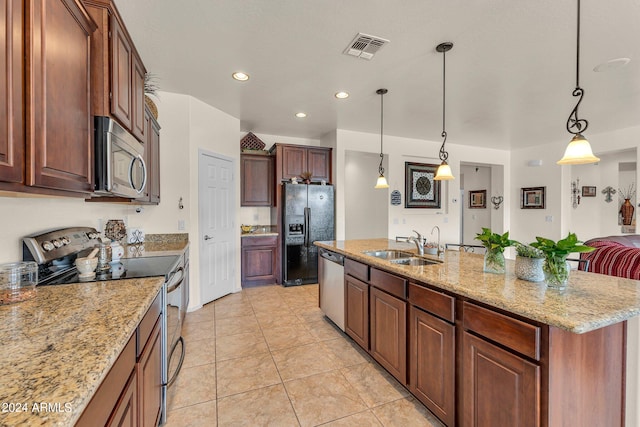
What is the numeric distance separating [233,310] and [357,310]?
70.1 inches

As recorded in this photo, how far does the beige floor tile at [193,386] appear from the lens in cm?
188

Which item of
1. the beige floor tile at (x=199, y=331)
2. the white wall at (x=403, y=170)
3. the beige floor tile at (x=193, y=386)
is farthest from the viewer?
the white wall at (x=403, y=170)

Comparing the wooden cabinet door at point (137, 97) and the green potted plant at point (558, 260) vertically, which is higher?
the wooden cabinet door at point (137, 97)

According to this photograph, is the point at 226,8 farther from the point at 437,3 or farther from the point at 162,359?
the point at 162,359

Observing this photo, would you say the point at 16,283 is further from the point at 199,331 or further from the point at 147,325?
the point at 199,331

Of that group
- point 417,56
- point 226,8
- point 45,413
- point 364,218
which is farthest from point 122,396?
point 364,218

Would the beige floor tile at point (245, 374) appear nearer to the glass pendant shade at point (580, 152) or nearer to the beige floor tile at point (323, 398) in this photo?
the beige floor tile at point (323, 398)

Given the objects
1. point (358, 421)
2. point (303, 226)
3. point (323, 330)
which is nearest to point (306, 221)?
point (303, 226)

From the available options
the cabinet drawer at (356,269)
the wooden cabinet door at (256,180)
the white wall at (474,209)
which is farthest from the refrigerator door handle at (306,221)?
the white wall at (474,209)

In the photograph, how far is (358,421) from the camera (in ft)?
5.62

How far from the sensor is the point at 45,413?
0.55 meters

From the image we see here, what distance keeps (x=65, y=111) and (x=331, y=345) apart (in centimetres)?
254

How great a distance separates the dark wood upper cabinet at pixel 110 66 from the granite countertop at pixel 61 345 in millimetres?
900

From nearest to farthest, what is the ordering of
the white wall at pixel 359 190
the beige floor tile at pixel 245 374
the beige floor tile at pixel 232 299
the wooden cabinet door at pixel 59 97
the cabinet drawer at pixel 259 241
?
the wooden cabinet door at pixel 59 97, the beige floor tile at pixel 245 374, the beige floor tile at pixel 232 299, the cabinet drawer at pixel 259 241, the white wall at pixel 359 190
